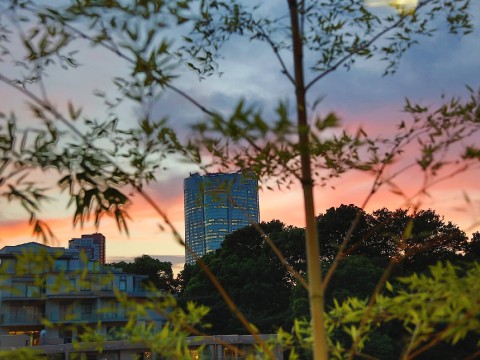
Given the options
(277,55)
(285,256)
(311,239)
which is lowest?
(311,239)

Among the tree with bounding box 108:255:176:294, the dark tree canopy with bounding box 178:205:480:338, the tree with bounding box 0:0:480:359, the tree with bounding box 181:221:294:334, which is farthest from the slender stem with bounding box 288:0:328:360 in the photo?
the tree with bounding box 108:255:176:294

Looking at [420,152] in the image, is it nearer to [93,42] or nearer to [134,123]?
[134,123]

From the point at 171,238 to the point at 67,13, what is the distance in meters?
1.00

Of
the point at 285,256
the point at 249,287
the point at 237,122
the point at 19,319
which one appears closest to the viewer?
the point at 237,122

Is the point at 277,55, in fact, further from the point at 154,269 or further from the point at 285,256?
the point at 154,269

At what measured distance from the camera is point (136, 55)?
7.82 ft

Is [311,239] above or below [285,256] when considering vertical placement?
below

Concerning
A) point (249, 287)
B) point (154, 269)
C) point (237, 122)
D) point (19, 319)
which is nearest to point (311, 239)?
point (237, 122)

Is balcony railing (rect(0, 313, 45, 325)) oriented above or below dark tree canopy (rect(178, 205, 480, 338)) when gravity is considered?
below

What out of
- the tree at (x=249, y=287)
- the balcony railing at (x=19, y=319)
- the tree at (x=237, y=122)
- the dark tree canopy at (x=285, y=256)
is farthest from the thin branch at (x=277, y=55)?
the balcony railing at (x=19, y=319)

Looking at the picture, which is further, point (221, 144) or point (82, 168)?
point (221, 144)

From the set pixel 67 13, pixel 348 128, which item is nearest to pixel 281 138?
pixel 348 128

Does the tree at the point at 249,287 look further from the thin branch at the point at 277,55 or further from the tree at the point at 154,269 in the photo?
the thin branch at the point at 277,55

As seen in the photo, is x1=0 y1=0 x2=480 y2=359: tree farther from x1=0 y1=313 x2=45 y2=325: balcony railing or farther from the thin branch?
x1=0 y1=313 x2=45 y2=325: balcony railing
